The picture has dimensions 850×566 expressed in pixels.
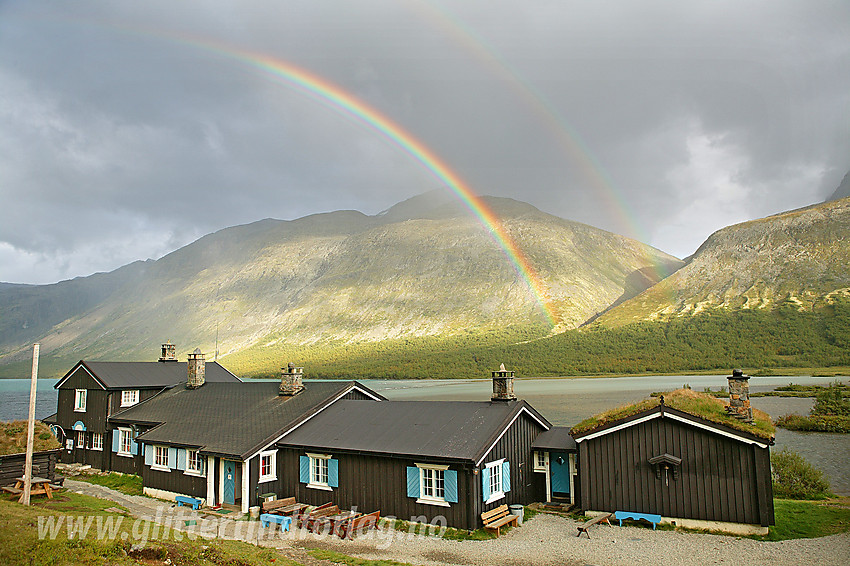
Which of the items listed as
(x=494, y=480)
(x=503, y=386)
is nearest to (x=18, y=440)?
(x=494, y=480)

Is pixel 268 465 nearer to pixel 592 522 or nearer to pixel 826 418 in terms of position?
pixel 592 522

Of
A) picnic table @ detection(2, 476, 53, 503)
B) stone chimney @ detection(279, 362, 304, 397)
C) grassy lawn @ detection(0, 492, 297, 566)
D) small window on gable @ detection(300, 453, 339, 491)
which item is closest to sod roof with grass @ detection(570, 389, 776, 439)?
small window on gable @ detection(300, 453, 339, 491)

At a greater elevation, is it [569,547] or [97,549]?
[97,549]

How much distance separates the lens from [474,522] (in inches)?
705

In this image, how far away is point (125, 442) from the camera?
29891mm

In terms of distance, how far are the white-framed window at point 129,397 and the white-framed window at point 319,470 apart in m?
15.8

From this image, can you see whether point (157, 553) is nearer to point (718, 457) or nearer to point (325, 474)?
point (325, 474)

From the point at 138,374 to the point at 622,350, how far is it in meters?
112

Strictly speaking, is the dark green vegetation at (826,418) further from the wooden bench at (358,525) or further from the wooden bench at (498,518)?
the wooden bench at (358,525)

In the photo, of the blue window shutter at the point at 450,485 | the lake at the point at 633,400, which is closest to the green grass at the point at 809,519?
the lake at the point at 633,400

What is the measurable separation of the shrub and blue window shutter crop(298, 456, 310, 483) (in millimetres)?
19646

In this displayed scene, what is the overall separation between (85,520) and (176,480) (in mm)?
10057

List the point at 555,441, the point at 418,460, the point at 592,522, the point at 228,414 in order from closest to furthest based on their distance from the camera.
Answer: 1. the point at 592,522
2. the point at 418,460
3. the point at 555,441
4. the point at 228,414

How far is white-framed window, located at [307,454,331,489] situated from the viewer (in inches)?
827
